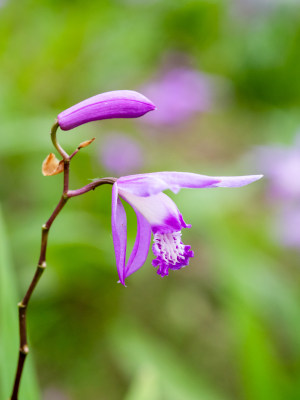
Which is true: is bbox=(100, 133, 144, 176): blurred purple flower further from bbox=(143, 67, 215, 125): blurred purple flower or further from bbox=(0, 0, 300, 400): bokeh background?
bbox=(143, 67, 215, 125): blurred purple flower

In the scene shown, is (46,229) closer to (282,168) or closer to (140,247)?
(140,247)

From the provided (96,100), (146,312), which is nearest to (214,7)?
(146,312)

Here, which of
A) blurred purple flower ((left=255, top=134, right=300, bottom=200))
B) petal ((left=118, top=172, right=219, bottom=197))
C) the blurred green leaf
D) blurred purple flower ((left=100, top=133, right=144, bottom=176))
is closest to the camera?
petal ((left=118, top=172, right=219, bottom=197))

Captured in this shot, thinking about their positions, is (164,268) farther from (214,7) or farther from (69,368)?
(214,7)

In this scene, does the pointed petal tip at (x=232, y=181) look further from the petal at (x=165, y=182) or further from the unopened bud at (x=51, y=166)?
the unopened bud at (x=51, y=166)

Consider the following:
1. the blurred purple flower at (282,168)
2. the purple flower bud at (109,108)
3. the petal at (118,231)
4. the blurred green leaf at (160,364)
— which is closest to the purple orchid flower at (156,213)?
the petal at (118,231)

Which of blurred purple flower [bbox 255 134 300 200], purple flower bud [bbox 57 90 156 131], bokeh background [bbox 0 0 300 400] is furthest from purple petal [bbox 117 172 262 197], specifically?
blurred purple flower [bbox 255 134 300 200]
